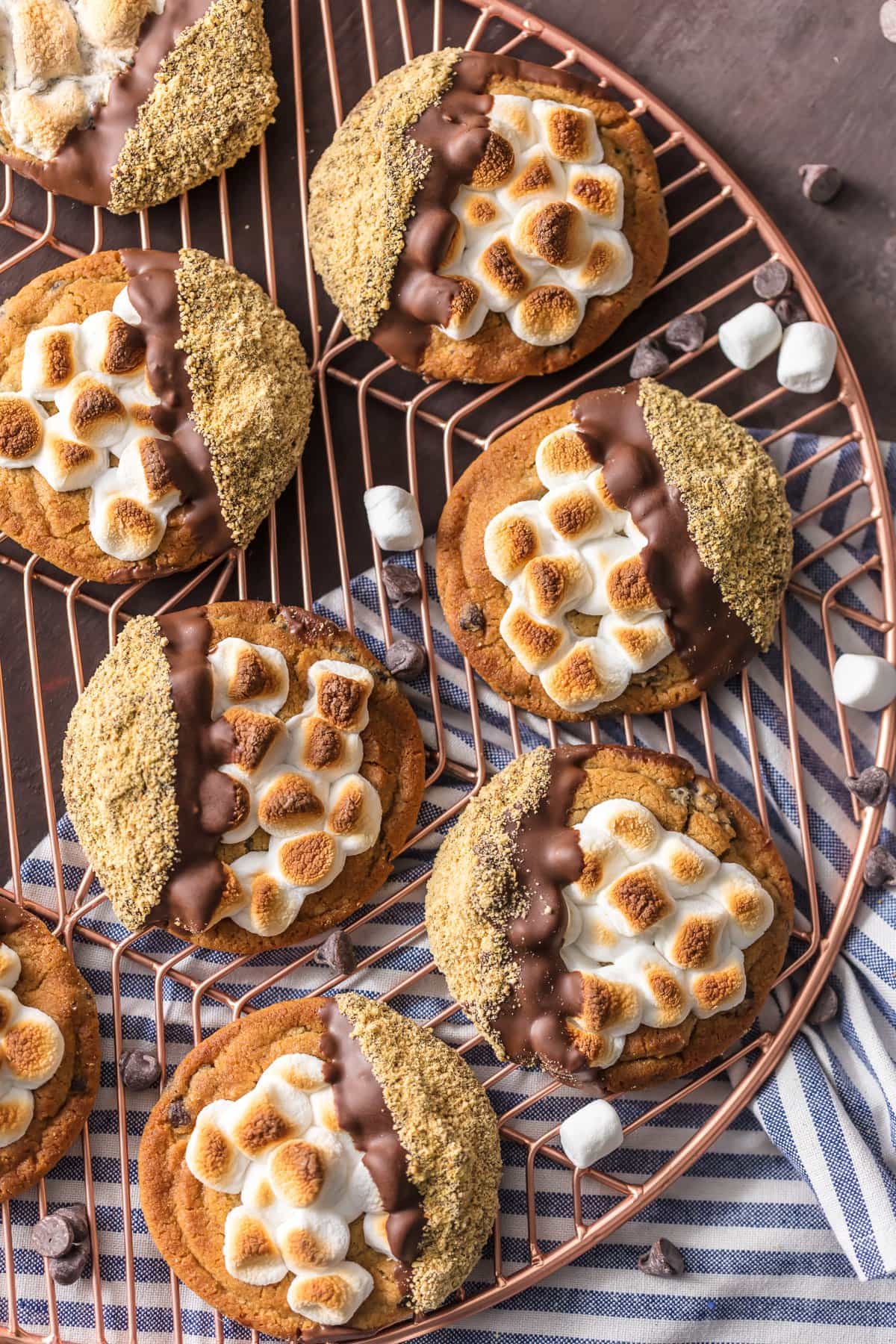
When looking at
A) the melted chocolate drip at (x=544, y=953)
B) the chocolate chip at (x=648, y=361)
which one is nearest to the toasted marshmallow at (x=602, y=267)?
the chocolate chip at (x=648, y=361)

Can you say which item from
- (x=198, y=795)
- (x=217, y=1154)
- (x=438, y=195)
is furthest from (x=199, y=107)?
(x=217, y=1154)

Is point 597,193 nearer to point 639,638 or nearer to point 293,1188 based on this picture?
point 639,638

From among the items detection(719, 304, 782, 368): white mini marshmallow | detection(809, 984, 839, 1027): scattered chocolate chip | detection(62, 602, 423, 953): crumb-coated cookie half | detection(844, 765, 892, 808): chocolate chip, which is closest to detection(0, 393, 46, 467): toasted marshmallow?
detection(62, 602, 423, 953): crumb-coated cookie half

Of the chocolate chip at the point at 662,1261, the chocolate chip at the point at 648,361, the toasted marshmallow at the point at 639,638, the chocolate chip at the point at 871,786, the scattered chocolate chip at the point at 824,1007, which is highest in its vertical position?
the chocolate chip at the point at 648,361

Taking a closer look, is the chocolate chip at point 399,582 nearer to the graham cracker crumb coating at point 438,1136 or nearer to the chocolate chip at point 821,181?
the graham cracker crumb coating at point 438,1136

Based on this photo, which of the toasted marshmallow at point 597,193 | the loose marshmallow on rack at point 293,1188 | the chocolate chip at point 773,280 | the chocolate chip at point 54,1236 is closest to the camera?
the loose marshmallow on rack at point 293,1188
